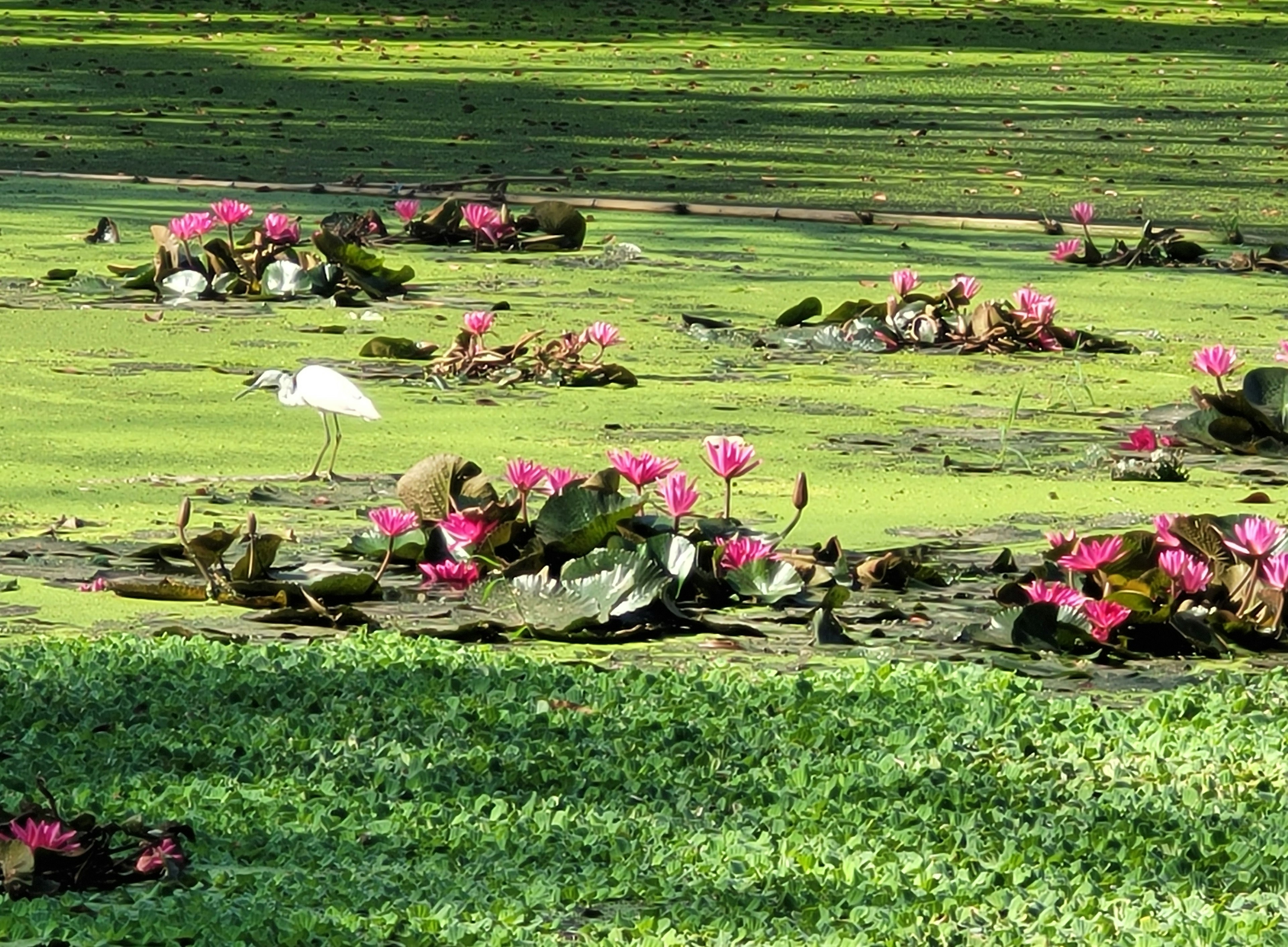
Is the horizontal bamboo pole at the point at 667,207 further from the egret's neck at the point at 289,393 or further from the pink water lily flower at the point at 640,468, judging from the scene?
the pink water lily flower at the point at 640,468

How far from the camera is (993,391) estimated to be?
5039 mm

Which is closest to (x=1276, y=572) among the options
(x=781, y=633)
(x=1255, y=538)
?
(x=1255, y=538)

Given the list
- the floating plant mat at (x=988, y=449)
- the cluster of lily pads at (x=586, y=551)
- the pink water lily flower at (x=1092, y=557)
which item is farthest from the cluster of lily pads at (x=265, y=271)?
the pink water lily flower at (x=1092, y=557)

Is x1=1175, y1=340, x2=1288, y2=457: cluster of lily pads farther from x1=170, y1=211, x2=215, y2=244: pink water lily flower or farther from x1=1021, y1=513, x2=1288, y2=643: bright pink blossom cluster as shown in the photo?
x1=170, y1=211, x2=215, y2=244: pink water lily flower

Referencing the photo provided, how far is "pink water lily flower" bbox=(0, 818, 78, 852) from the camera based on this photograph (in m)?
2.01

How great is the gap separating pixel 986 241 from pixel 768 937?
6.09 m

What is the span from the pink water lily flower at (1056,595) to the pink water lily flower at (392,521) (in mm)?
745

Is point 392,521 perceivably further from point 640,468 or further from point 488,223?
point 488,223

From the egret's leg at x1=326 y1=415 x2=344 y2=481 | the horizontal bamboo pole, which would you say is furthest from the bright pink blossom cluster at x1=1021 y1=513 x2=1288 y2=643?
the horizontal bamboo pole

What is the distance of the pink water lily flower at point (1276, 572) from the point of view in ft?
9.90

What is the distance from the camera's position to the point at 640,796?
2354 millimetres

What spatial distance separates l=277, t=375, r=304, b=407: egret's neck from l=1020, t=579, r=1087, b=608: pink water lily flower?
47.9 inches

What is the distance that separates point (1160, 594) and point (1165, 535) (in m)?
0.09

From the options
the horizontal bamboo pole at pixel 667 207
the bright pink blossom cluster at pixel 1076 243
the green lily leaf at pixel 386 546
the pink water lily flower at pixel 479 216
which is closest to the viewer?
the green lily leaf at pixel 386 546
